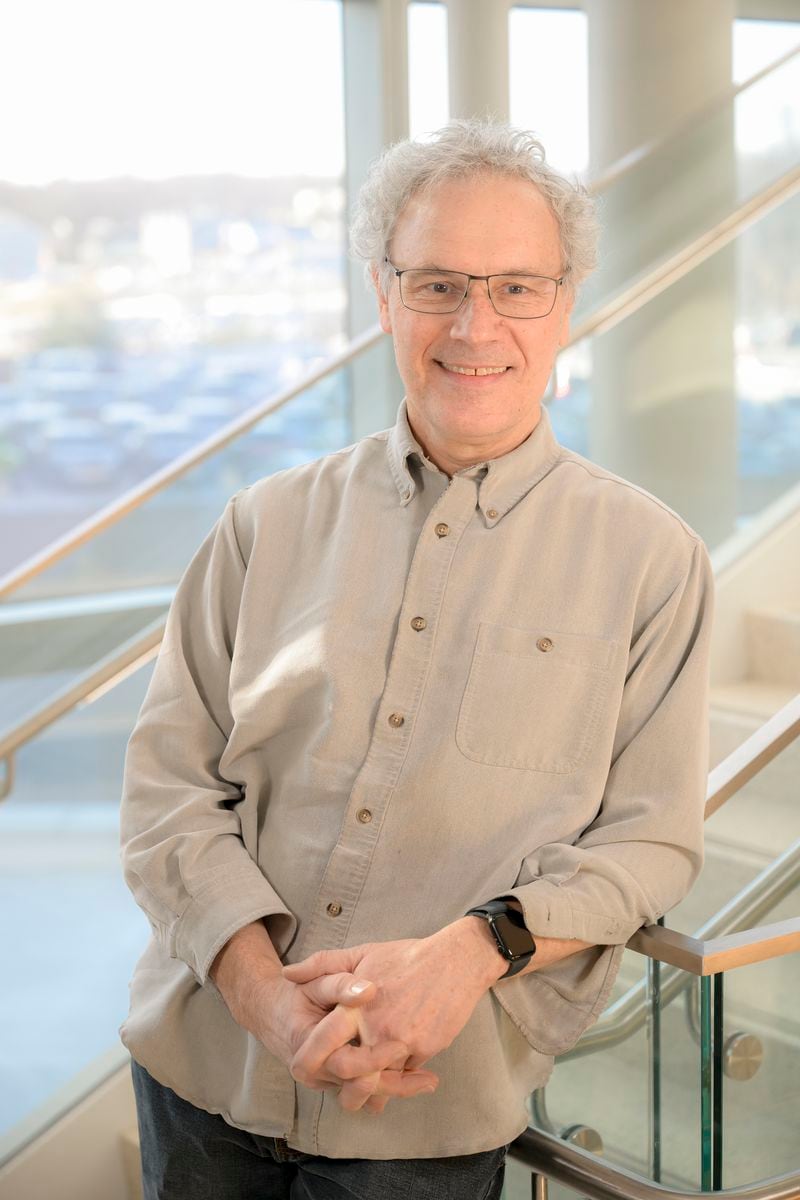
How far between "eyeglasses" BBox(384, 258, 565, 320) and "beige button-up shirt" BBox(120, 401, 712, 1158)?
164 millimetres

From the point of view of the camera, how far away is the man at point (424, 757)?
1.52 metres

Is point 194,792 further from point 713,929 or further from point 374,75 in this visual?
point 374,75

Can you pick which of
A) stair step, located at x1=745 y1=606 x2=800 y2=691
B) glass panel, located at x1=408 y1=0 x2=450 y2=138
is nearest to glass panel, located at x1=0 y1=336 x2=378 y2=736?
glass panel, located at x1=408 y1=0 x2=450 y2=138

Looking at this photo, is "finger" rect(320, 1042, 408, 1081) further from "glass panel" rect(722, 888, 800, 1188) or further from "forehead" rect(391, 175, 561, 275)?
"forehead" rect(391, 175, 561, 275)

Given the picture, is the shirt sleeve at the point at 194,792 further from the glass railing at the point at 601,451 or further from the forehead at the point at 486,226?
the glass railing at the point at 601,451

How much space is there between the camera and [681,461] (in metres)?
4.01

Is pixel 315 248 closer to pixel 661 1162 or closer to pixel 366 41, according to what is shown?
pixel 366 41

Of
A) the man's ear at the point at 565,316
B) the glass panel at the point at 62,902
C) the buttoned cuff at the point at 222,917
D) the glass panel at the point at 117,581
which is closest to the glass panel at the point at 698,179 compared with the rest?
the glass panel at the point at 117,581

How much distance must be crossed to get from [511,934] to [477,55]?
385cm

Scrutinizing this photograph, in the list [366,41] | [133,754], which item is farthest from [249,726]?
[366,41]

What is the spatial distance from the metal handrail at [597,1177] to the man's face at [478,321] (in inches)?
34.1

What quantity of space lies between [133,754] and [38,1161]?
1.58m

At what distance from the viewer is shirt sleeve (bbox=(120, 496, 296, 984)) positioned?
1.61 meters

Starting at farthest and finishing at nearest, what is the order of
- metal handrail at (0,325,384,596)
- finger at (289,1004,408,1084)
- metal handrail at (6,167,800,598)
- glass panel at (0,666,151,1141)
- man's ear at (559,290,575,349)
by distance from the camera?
metal handrail at (6,167,800,598) → metal handrail at (0,325,384,596) → glass panel at (0,666,151,1141) → man's ear at (559,290,575,349) → finger at (289,1004,408,1084)
